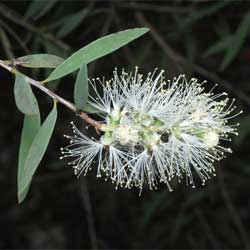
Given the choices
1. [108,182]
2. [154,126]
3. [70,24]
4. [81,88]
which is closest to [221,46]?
[70,24]

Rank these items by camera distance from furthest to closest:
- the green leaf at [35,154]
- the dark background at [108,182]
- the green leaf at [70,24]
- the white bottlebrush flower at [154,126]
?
the dark background at [108,182] → the green leaf at [70,24] → the white bottlebrush flower at [154,126] → the green leaf at [35,154]

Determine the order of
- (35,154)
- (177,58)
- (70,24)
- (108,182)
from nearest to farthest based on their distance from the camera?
(35,154) < (70,24) < (177,58) < (108,182)

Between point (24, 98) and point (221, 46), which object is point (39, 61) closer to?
point (24, 98)

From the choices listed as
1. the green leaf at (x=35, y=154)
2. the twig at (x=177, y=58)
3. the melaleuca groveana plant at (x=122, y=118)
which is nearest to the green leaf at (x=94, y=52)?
the melaleuca groveana plant at (x=122, y=118)

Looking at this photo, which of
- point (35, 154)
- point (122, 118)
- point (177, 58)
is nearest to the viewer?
point (35, 154)

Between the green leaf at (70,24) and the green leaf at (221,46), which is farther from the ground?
the green leaf at (221,46)

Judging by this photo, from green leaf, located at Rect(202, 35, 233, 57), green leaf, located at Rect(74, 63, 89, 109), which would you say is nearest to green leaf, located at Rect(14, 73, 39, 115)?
green leaf, located at Rect(74, 63, 89, 109)

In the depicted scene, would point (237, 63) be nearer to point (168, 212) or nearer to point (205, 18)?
point (205, 18)

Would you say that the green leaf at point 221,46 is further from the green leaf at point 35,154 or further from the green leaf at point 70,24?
the green leaf at point 35,154
